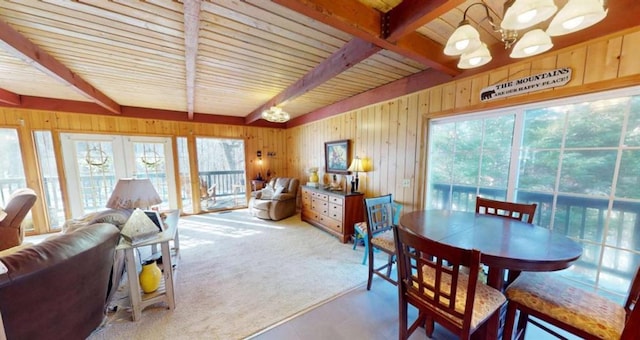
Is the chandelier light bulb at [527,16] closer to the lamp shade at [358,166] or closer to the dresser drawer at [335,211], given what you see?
the lamp shade at [358,166]

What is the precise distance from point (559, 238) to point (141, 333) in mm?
3056

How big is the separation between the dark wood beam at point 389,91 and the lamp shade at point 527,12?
1.40 m

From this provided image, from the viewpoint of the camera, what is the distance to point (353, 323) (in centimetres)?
171

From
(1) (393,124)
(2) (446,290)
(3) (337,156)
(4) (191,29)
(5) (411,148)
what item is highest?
(4) (191,29)

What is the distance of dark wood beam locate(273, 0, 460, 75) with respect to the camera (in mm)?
1269

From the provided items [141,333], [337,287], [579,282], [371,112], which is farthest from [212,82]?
[579,282]

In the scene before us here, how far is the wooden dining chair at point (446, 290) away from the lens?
1017mm

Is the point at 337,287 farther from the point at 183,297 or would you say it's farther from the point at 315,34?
the point at 315,34

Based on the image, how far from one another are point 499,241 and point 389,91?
2.32m

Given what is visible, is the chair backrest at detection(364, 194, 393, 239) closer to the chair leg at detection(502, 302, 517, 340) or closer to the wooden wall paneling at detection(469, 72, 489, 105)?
the chair leg at detection(502, 302, 517, 340)

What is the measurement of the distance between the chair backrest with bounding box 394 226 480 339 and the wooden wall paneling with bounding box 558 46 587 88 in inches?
68.8

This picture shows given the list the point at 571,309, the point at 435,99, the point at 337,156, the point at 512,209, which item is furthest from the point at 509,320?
the point at 337,156

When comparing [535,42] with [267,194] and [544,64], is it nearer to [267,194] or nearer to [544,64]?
[544,64]

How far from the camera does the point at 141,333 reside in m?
1.62
